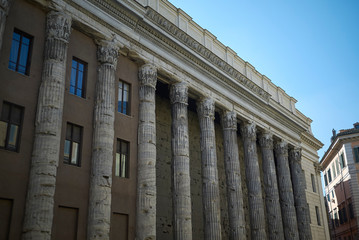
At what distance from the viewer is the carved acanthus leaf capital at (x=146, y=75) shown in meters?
16.6

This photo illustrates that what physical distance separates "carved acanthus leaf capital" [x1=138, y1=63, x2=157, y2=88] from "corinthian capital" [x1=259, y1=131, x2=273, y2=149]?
11.0 meters

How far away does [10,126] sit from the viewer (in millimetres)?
11547

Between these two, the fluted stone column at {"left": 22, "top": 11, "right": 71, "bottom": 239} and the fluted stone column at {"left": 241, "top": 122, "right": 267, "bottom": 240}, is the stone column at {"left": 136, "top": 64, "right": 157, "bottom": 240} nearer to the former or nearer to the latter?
the fluted stone column at {"left": 22, "top": 11, "right": 71, "bottom": 239}

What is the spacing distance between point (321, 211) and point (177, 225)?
68.1ft

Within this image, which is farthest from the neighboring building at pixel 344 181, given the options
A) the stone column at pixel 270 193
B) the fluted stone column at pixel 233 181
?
the fluted stone column at pixel 233 181

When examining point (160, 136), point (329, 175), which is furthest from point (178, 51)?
point (329, 175)

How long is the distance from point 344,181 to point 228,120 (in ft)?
74.5

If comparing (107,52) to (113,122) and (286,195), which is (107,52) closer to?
(113,122)

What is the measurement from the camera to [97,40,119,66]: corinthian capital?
1497cm

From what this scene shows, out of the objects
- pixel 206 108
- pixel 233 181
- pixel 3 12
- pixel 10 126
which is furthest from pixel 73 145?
pixel 233 181

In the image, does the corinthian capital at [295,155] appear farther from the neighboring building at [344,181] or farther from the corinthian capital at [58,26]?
the corinthian capital at [58,26]

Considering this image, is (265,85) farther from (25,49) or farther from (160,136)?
(25,49)

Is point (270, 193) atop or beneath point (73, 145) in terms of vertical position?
atop

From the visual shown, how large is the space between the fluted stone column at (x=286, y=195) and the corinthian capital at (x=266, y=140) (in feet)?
6.41
